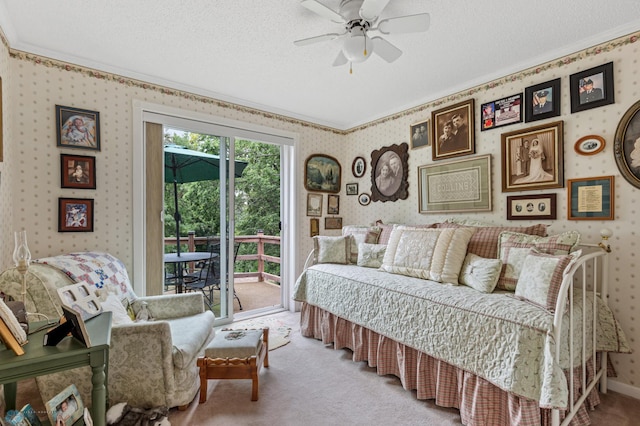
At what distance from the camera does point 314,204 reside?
162 inches

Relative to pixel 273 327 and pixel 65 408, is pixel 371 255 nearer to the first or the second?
pixel 273 327

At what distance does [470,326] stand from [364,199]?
256cm

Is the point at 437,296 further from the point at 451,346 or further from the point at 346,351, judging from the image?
the point at 346,351

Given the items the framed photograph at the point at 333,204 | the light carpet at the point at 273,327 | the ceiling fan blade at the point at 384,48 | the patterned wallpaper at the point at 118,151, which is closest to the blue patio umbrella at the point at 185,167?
the patterned wallpaper at the point at 118,151

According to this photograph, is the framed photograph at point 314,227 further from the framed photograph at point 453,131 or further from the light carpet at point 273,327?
the framed photograph at point 453,131

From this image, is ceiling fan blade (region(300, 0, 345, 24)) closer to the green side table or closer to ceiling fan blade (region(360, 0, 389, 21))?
ceiling fan blade (region(360, 0, 389, 21))

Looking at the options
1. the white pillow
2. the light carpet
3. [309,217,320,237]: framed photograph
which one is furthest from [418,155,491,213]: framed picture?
the white pillow

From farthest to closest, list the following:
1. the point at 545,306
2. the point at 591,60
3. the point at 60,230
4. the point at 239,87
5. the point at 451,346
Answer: the point at 239,87 < the point at 60,230 < the point at 591,60 < the point at 451,346 < the point at 545,306

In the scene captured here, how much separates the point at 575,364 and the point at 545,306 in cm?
39

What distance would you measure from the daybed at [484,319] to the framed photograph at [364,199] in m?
1.23

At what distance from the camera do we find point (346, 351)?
2775 mm

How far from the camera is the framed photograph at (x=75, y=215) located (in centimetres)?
245

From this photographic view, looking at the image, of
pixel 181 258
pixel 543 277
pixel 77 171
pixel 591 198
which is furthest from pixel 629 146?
pixel 77 171

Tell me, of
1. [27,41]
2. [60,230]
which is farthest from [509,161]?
[27,41]
